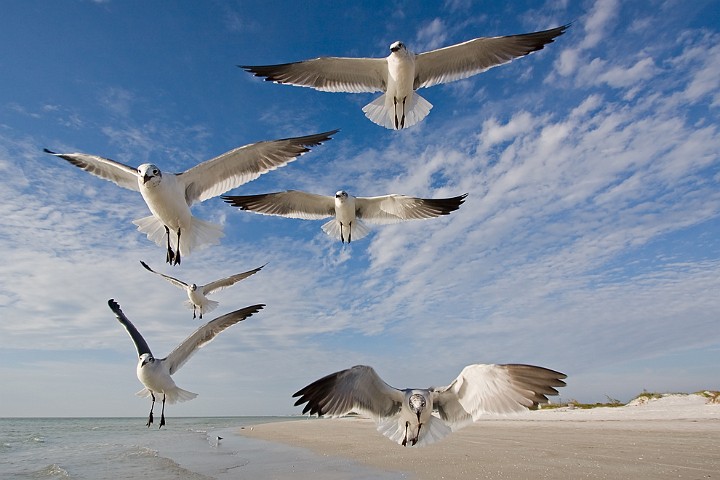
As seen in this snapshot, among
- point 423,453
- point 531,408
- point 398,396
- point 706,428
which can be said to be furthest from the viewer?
point 706,428

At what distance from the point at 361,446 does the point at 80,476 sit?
5.08 metres

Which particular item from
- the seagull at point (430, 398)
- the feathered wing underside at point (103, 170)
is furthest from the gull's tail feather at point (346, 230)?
the seagull at point (430, 398)

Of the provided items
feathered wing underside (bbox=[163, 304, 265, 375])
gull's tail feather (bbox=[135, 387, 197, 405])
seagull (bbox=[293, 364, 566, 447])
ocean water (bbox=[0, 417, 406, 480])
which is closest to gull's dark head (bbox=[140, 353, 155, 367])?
feathered wing underside (bbox=[163, 304, 265, 375])

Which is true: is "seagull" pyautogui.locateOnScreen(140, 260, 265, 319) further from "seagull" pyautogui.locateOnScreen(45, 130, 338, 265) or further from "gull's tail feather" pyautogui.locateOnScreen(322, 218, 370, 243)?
"seagull" pyautogui.locateOnScreen(45, 130, 338, 265)

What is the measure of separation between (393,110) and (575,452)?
5.82 meters

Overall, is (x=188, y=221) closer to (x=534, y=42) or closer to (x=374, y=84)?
(x=374, y=84)

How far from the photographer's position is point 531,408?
179 inches

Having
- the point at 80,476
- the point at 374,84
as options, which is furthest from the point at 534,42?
the point at 80,476

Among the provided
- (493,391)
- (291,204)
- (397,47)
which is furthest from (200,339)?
(397,47)

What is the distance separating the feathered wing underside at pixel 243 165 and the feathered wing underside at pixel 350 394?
3980 millimetres

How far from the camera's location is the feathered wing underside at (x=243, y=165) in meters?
8.05

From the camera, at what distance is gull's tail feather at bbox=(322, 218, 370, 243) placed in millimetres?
10461

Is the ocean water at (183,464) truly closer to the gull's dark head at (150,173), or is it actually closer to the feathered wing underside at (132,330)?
the feathered wing underside at (132,330)

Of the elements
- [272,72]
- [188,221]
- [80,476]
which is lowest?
[80,476]
